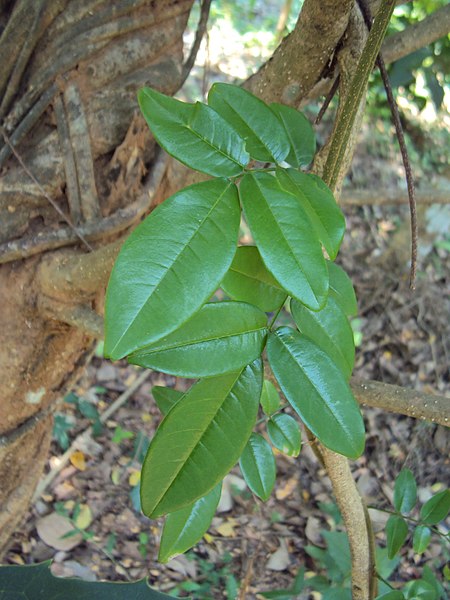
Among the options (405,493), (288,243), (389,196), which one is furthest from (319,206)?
(389,196)

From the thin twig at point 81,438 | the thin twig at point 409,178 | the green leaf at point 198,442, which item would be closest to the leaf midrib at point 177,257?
the green leaf at point 198,442

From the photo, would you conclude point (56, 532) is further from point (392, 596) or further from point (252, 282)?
point (252, 282)

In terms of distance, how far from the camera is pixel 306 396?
0.47m

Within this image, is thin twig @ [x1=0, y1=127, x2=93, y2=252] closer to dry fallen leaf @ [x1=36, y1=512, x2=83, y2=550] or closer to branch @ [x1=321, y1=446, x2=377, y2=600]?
branch @ [x1=321, y1=446, x2=377, y2=600]

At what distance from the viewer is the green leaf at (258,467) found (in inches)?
28.5

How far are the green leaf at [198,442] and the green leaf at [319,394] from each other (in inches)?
1.0

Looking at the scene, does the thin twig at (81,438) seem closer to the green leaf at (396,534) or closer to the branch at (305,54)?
the green leaf at (396,534)

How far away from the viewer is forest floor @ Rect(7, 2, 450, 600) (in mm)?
1469

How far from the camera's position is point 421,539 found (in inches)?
35.2

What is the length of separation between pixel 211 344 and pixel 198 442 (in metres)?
0.07

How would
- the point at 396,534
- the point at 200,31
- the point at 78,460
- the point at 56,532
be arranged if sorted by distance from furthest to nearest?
the point at 78,460 < the point at 56,532 < the point at 200,31 < the point at 396,534

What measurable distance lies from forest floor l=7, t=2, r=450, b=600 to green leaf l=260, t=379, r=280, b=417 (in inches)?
17.2

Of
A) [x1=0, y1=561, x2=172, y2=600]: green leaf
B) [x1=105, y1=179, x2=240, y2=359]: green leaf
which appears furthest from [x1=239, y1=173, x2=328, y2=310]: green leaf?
[x1=0, y1=561, x2=172, y2=600]: green leaf

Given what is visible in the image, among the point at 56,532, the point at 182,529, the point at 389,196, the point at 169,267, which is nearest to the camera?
the point at 169,267
